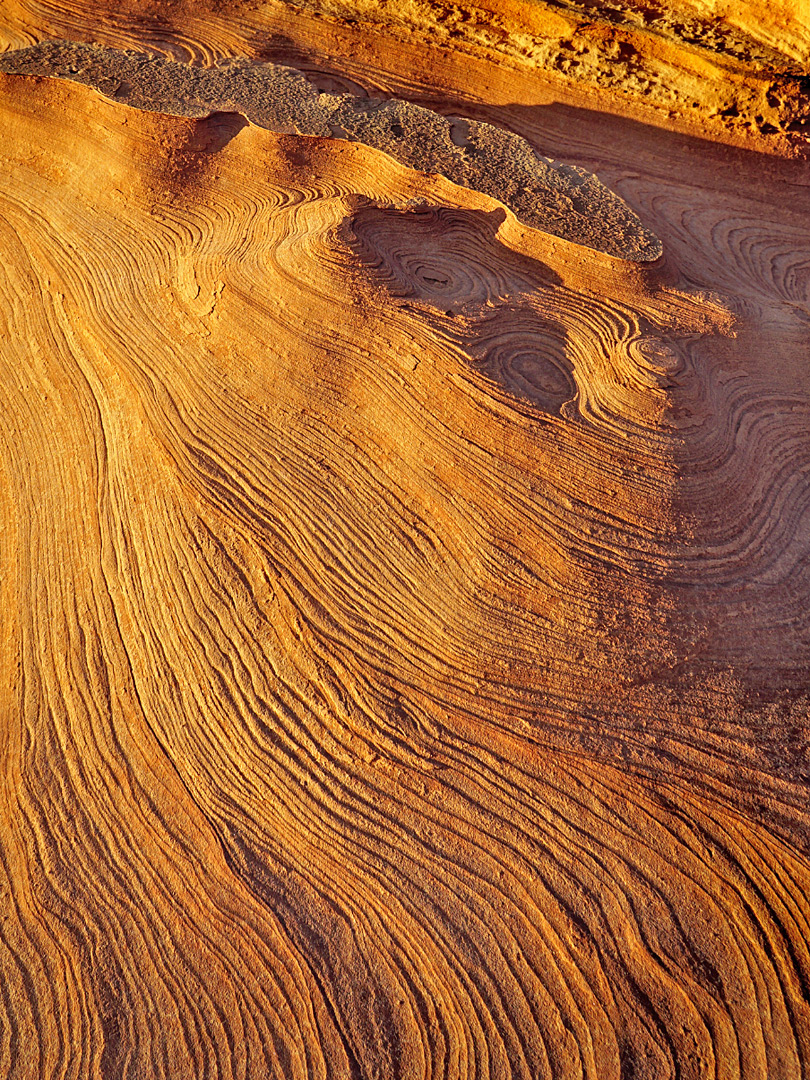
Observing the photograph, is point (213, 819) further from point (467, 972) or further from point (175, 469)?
point (175, 469)

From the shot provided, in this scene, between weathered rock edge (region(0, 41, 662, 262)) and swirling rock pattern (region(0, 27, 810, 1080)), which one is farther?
weathered rock edge (region(0, 41, 662, 262))

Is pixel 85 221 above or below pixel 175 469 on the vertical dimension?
above

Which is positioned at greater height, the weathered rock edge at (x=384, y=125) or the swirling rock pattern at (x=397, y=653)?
the weathered rock edge at (x=384, y=125)

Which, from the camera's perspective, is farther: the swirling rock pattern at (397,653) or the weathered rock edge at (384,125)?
the weathered rock edge at (384,125)

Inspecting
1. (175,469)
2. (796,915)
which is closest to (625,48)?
(175,469)
